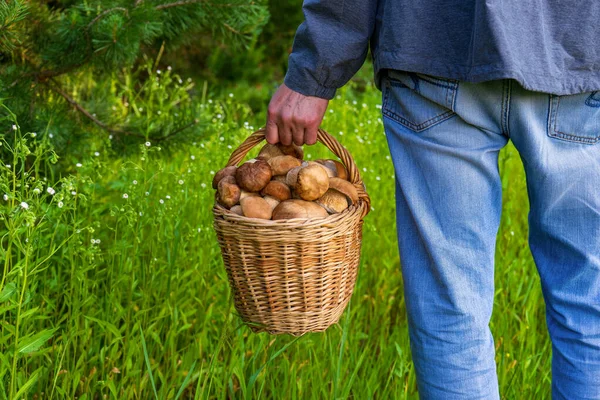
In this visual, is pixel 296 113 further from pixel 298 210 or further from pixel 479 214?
pixel 479 214

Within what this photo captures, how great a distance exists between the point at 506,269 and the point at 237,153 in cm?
132

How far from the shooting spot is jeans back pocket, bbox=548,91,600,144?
4.43 feet

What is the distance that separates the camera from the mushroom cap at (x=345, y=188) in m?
1.68

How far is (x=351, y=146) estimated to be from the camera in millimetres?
3535

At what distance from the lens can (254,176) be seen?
5.44 ft

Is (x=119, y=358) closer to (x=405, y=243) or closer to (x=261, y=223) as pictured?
(x=261, y=223)

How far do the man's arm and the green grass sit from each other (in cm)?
48

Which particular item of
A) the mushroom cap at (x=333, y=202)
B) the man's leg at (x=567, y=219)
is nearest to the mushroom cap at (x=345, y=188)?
the mushroom cap at (x=333, y=202)

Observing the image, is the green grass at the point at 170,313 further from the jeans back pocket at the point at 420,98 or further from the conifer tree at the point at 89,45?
the jeans back pocket at the point at 420,98

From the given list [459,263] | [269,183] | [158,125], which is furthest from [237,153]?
[158,125]

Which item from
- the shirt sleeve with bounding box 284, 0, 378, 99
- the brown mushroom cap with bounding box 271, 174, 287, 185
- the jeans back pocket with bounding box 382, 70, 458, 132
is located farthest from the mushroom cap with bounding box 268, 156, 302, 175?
the jeans back pocket with bounding box 382, 70, 458, 132

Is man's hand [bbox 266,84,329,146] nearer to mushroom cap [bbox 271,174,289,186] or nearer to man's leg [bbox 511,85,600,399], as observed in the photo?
mushroom cap [bbox 271,174,289,186]

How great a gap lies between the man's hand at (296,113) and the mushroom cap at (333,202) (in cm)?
13

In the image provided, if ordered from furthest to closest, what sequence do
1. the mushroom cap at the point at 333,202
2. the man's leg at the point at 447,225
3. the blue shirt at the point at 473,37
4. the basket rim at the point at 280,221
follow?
the mushroom cap at the point at 333,202, the basket rim at the point at 280,221, the man's leg at the point at 447,225, the blue shirt at the point at 473,37
